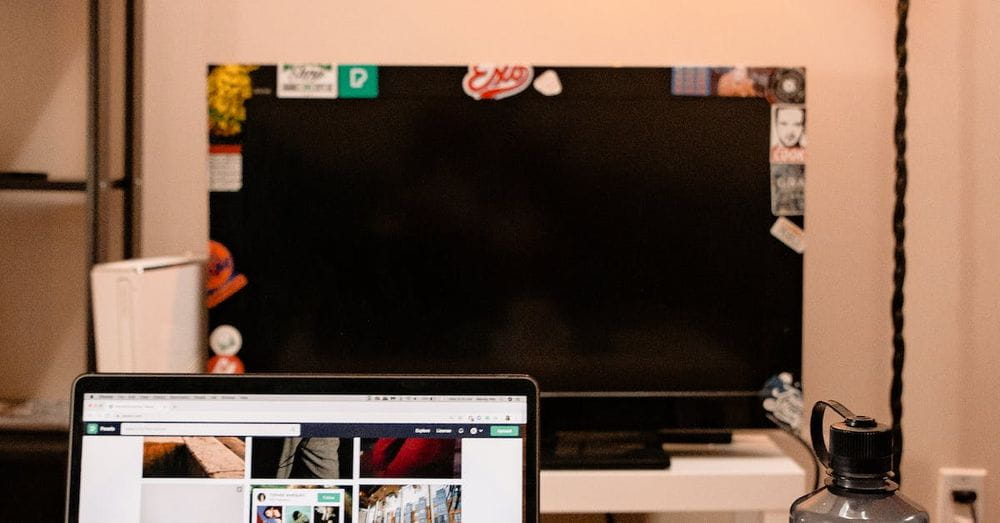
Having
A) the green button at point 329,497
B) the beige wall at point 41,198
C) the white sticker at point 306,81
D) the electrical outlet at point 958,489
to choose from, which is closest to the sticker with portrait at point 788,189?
the electrical outlet at point 958,489

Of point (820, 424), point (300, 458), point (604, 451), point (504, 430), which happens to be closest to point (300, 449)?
point (300, 458)

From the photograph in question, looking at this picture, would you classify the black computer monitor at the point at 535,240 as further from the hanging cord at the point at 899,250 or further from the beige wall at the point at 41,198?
the beige wall at the point at 41,198

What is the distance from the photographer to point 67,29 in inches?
73.8

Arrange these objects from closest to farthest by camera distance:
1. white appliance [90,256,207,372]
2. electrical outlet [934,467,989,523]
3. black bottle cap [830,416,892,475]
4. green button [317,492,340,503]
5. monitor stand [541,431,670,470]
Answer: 1. black bottle cap [830,416,892,475]
2. green button [317,492,340,503]
3. white appliance [90,256,207,372]
4. monitor stand [541,431,670,470]
5. electrical outlet [934,467,989,523]

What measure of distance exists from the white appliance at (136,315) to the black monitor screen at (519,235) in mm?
126

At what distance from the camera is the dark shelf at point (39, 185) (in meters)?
1.66

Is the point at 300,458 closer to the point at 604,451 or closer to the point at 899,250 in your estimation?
the point at 604,451

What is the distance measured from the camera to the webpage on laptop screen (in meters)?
0.76

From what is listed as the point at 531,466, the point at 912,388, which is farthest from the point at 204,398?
the point at 912,388

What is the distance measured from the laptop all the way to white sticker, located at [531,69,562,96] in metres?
0.99

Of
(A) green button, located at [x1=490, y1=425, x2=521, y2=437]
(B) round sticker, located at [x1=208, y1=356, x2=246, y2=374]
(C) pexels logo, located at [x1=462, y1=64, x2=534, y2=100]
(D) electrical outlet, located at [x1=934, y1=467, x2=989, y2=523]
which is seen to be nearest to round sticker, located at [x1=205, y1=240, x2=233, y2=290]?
(B) round sticker, located at [x1=208, y1=356, x2=246, y2=374]

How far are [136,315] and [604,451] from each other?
0.78m

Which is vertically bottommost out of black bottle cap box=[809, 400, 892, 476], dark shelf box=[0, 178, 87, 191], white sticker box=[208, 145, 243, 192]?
black bottle cap box=[809, 400, 892, 476]

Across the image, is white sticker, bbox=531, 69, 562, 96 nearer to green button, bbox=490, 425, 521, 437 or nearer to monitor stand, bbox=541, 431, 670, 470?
monitor stand, bbox=541, 431, 670, 470
